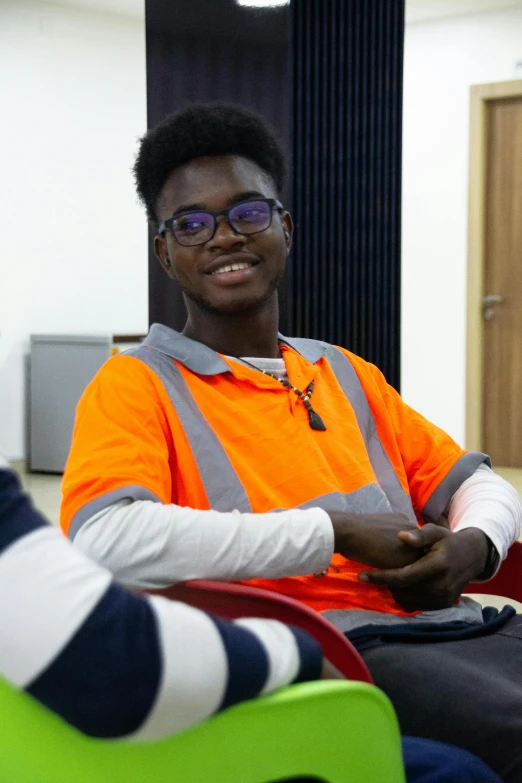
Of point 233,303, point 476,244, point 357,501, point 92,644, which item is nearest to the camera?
point 92,644

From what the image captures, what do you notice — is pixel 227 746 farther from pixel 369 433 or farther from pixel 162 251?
pixel 162 251

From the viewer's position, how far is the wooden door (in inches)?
223

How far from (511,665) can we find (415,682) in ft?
0.54

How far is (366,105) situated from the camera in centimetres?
234

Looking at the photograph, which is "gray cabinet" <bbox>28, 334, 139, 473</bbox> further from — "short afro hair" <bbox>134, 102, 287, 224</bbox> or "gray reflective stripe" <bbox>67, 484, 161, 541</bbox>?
"gray reflective stripe" <bbox>67, 484, 161, 541</bbox>

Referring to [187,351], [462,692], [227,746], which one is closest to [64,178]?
[187,351]

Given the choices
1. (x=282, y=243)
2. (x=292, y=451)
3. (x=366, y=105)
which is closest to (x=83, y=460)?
(x=292, y=451)

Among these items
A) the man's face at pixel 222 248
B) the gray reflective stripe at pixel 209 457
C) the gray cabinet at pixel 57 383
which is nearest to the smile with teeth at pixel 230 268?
the man's face at pixel 222 248

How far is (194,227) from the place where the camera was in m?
1.52

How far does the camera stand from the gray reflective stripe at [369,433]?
4.97 ft

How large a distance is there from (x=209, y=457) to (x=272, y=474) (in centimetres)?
10

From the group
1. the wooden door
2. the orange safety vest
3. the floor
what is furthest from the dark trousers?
the wooden door

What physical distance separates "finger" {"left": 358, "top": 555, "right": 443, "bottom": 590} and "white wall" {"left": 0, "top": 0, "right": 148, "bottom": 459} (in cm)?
475

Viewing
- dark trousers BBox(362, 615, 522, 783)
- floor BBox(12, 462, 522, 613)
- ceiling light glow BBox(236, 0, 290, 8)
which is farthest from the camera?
floor BBox(12, 462, 522, 613)
